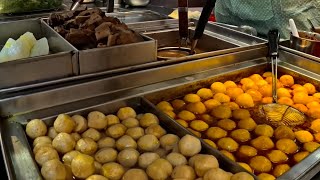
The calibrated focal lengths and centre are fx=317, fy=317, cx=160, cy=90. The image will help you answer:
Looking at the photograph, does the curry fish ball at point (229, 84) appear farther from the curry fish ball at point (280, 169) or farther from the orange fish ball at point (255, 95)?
the curry fish ball at point (280, 169)

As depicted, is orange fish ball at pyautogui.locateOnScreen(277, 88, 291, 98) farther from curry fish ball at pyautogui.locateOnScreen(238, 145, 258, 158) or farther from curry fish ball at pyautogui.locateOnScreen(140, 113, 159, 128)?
curry fish ball at pyautogui.locateOnScreen(140, 113, 159, 128)

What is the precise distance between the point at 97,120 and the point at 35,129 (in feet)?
0.81

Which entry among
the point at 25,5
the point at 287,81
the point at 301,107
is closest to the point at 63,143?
the point at 301,107

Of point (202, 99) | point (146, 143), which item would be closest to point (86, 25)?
point (202, 99)

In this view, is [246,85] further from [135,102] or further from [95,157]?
[95,157]

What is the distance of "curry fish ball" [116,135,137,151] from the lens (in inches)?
49.5

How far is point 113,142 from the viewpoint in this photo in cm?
129

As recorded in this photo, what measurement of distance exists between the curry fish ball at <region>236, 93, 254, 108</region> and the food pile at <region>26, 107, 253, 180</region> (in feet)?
1.73

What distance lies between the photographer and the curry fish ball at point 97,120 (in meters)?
1.34

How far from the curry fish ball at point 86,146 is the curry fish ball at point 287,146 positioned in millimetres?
780

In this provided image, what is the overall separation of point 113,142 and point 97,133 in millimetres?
80

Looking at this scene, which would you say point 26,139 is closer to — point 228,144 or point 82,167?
point 82,167

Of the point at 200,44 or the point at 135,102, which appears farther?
the point at 200,44

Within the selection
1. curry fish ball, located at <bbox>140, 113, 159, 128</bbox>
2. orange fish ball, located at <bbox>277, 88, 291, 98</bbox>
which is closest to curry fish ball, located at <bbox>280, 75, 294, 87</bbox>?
orange fish ball, located at <bbox>277, 88, 291, 98</bbox>
